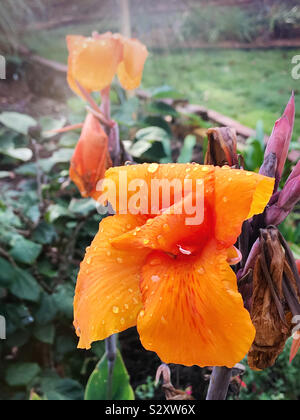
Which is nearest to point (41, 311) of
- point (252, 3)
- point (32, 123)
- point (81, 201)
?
point (81, 201)

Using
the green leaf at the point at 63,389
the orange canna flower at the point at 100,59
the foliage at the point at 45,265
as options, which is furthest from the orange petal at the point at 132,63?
the green leaf at the point at 63,389

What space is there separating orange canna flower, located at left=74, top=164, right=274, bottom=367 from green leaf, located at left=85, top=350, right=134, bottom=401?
40 centimetres

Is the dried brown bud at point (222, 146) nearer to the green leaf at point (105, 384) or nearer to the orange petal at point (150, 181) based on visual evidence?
the orange petal at point (150, 181)

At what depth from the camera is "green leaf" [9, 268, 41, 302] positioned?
A: 31.0 inches

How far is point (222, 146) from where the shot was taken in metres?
0.31

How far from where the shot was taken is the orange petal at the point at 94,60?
517 millimetres

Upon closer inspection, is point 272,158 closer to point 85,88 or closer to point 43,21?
point 85,88

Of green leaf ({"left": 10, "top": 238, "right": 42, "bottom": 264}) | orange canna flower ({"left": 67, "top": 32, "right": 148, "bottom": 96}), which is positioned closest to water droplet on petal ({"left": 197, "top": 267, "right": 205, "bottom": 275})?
orange canna flower ({"left": 67, "top": 32, "right": 148, "bottom": 96})

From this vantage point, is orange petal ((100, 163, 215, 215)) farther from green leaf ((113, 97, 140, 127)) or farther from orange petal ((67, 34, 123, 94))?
green leaf ((113, 97, 140, 127))

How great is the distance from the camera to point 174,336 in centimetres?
25

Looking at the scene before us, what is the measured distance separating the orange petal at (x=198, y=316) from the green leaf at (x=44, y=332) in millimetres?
636

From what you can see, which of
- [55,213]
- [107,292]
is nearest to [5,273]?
[55,213]

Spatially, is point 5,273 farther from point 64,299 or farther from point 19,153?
point 19,153

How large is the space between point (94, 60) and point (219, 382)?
0.42 meters
